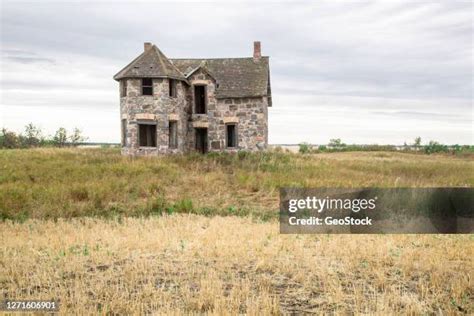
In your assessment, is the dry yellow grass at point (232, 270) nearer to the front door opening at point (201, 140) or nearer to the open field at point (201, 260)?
the open field at point (201, 260)

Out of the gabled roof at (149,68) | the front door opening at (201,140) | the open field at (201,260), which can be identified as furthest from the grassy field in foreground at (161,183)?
the front door opening at (201,140)

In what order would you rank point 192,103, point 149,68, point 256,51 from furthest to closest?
point 256,51 → point 192,103 → point 149,68

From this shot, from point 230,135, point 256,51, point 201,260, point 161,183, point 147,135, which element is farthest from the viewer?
point 256,51

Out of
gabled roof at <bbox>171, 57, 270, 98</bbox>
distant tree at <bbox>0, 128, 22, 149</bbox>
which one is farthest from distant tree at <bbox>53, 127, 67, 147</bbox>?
gabled roof at <bbox>171, 57, 270, 98</bbox>

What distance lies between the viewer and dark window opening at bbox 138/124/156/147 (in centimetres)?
2819

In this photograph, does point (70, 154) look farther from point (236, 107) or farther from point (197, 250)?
point (197, 250)

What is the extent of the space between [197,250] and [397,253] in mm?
3696

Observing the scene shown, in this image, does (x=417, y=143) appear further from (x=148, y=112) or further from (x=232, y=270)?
(x=232, y=270)

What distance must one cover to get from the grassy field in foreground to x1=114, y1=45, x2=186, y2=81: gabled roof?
5439 mm

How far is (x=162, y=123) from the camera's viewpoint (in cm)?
2769

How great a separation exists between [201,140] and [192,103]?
2648 mm

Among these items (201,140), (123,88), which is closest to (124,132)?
(123,88)

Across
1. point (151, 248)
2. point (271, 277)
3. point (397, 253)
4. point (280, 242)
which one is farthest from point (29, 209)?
point (397, 253)

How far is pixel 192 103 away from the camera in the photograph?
30.6 meters
